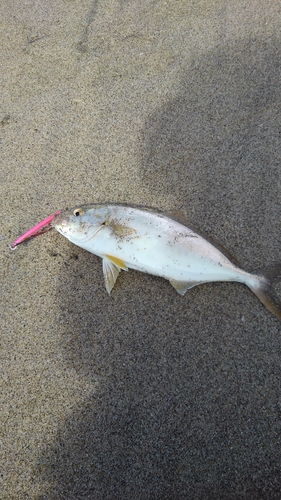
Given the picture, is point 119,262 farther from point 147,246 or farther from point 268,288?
point 268,288

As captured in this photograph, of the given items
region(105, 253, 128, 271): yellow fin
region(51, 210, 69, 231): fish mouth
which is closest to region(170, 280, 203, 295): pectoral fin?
region(105, 253, 128, 271): yellow fin

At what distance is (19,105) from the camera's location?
9.43 feet

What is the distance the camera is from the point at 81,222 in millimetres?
2248

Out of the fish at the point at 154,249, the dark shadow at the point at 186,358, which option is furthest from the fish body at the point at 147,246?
the dark shadow at the point at 186,358

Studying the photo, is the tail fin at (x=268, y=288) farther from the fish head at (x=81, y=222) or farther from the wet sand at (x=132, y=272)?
the fish head at (x=81, y=222)

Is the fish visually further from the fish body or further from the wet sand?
the wet sand

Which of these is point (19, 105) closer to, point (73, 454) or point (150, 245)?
point (150, 245)

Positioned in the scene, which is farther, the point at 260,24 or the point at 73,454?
the point at 260,24

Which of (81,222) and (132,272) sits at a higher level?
(81,222)

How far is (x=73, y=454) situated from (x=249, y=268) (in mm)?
1408

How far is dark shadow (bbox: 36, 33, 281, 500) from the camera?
6.13ft

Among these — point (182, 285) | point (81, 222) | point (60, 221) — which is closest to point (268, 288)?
point (182, 285)

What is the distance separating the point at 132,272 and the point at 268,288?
2.62ft

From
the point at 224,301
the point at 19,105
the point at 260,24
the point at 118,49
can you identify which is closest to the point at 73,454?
the point at 224,301
